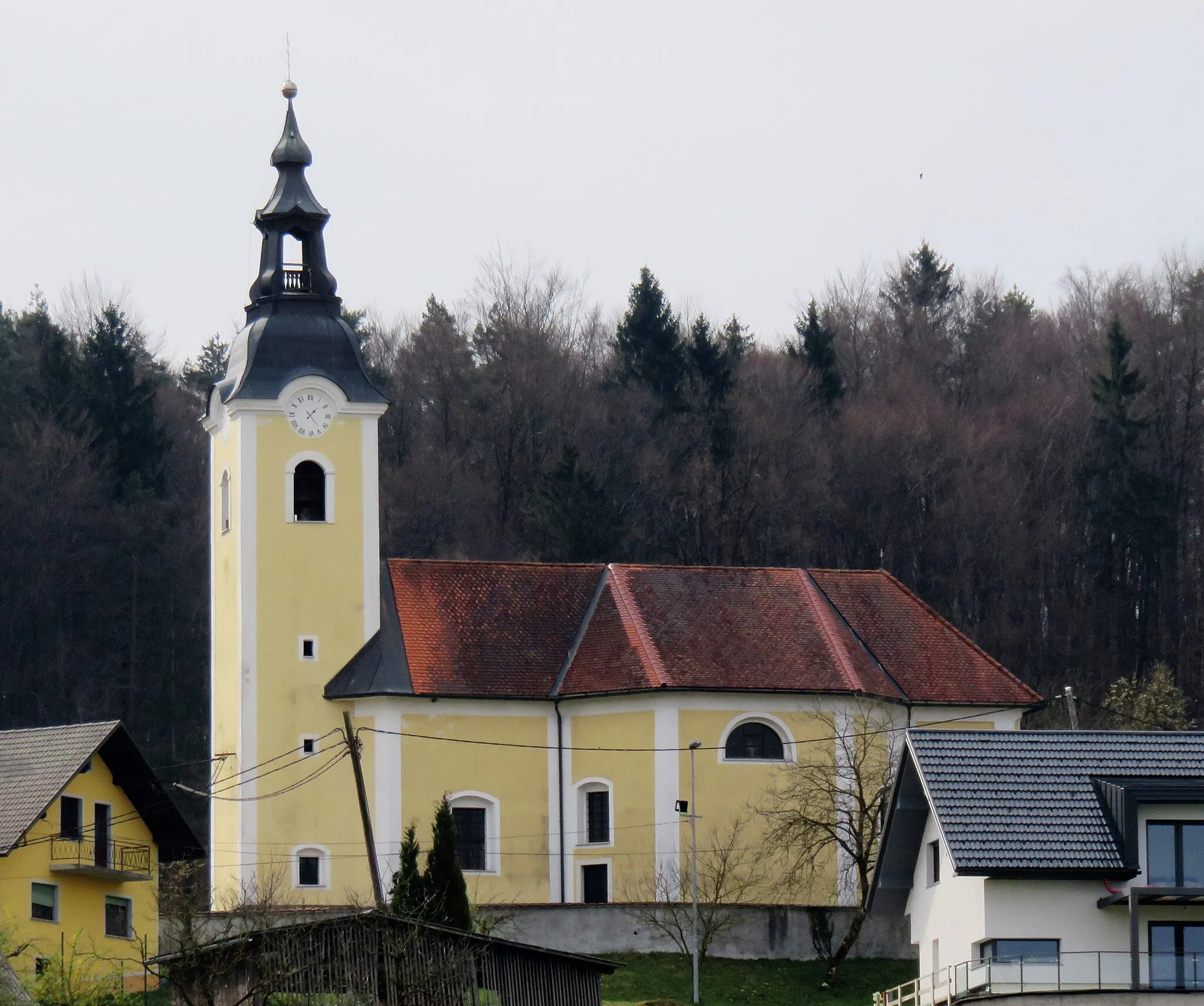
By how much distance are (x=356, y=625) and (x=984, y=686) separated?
41.1 feet

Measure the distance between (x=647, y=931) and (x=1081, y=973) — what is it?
13395 mm

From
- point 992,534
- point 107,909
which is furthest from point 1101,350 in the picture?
point 107,909

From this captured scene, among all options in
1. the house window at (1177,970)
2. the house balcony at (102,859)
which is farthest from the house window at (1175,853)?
the house balcony at (102,859)

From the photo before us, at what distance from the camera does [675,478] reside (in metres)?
81.8

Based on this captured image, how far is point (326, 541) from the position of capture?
5409 centimetres

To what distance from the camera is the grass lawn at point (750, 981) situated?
46.5 metres

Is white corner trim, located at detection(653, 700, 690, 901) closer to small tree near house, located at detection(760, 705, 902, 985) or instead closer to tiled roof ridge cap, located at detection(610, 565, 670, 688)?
tiled roof ridge cap, located at detection(610, 565, 670, 688)

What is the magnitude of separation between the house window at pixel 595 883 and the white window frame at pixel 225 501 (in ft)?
32.0

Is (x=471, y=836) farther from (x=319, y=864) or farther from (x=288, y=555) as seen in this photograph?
(x=288, y=555)

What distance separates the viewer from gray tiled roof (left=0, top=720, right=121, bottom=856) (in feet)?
151

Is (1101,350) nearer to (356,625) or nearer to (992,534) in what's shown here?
(992,534)

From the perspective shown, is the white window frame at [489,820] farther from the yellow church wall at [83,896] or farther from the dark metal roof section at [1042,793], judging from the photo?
the dark metal roof section at [1042,793]

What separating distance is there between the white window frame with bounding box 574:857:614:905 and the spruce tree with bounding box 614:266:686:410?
32.7m

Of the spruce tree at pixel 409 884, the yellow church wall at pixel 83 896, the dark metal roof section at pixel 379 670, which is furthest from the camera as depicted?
the dark metal roof section at pixel 379 670
